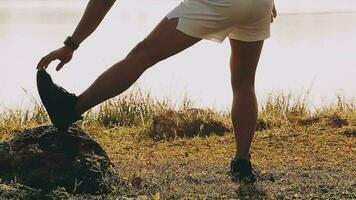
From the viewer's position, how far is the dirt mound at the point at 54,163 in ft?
12.8

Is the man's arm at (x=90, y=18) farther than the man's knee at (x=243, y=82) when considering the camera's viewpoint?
No

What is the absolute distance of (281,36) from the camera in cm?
2059

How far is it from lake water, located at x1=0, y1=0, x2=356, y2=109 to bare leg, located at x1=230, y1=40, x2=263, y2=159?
440 centimetres

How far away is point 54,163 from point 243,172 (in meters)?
1.08

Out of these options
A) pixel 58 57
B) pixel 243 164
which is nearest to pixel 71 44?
pixel 58 57

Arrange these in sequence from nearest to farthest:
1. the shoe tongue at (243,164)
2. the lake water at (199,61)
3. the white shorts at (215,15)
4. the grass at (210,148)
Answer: the white shorts at (215,15) < the grass at (210,148) < the shoe tongue at (243,164) < the lake water at (199,61)

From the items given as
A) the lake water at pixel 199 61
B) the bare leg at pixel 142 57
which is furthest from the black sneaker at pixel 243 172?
the lake water at pixel 199 61

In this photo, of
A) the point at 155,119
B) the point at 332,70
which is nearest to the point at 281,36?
the point at 332,70

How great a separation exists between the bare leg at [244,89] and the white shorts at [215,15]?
0.25 meters

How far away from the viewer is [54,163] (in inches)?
155

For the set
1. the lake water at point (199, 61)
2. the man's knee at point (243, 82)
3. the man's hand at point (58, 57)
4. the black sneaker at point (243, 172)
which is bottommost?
the black sneaker at point (243, 172)

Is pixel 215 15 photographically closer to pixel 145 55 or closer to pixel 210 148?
pixel 145 55

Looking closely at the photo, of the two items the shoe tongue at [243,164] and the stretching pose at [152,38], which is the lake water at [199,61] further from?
the stretching pose at [152,38]

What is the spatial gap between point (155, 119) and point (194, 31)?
3.10 metres
